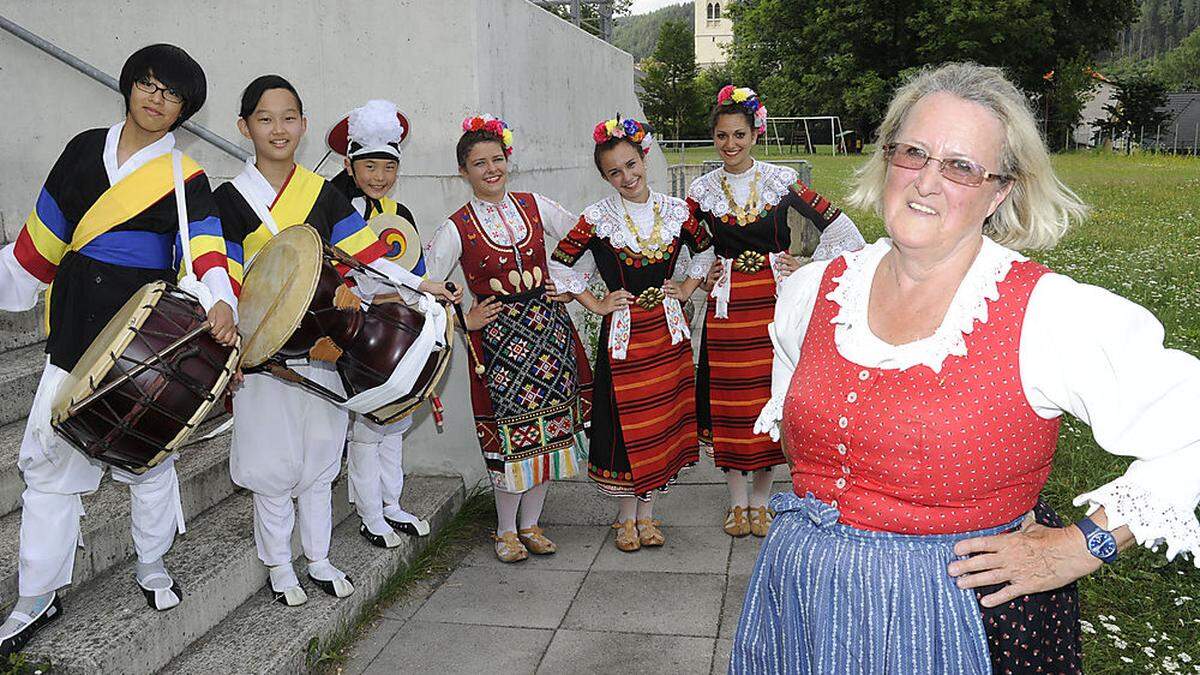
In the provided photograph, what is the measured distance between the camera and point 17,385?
159 inches

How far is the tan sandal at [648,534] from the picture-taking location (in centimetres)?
447

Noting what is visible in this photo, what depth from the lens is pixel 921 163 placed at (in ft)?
6.25

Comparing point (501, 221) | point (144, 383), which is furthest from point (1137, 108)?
point (144, 383)

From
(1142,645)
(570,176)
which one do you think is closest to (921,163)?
(1142,645)

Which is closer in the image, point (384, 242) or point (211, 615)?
point (211, 615)

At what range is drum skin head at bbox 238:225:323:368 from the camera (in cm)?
304

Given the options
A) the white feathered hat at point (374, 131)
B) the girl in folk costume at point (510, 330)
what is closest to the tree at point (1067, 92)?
the girl in folk costume at point (510, 330)

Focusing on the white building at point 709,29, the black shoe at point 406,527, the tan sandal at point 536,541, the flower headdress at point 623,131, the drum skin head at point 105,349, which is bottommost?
the tan sandal at point 536,541

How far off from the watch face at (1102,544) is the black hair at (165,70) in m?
2.76

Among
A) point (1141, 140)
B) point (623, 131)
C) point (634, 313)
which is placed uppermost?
point (623, 131)

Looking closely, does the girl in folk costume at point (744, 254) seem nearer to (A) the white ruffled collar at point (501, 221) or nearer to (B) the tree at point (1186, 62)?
(A) the white ruffled collar at point (501, 221)

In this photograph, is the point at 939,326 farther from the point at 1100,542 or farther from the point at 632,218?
the point at 632,218

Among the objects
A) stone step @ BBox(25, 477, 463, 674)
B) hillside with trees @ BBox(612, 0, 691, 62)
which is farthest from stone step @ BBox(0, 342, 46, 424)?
hillside with trees @ BBox(612, 0, 691, 62)

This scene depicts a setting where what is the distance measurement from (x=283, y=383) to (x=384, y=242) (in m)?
0.68
